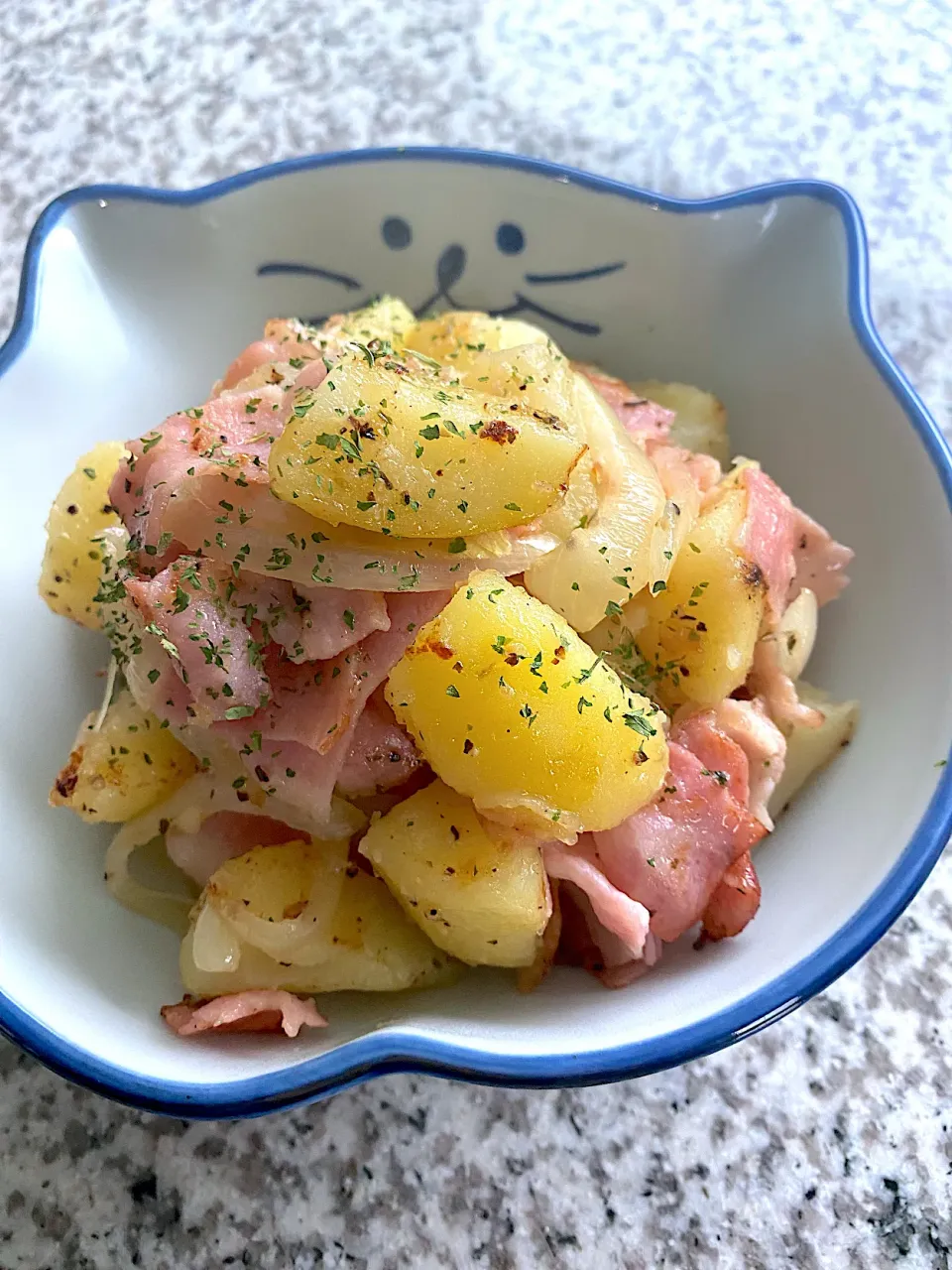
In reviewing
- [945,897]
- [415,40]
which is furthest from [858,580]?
[415,40]

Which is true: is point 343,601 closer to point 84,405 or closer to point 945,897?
point 84,405

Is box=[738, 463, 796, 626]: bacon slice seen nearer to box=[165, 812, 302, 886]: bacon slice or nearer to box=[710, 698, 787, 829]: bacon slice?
box=[710, 698, 787, 829]: bacon slice

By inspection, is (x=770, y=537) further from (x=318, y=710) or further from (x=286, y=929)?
Answer: (x=286, y=929)

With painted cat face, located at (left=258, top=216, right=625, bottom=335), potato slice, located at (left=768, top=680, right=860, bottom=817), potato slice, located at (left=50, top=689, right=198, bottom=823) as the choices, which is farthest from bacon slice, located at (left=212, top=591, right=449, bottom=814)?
painted cat face, located at (left=258, top=216, right=625, bottom=335)

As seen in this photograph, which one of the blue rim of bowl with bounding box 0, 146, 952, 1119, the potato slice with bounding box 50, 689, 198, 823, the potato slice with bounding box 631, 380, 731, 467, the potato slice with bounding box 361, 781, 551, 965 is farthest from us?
the potato slice with bounding box 631, 380, 731, 467

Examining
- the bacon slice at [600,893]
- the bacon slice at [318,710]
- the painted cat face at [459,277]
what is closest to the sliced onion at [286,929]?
the bacon slice at [318,710]

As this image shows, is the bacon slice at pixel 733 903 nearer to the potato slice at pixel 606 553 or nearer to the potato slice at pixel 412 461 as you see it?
the potato slice at pixel 606 553
